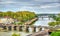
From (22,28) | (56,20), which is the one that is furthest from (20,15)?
(56,20)

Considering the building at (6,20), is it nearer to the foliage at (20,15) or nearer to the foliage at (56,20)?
the foliage at (20,15)

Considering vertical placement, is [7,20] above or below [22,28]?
above

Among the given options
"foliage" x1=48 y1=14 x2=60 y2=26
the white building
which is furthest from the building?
"foliage" x1=48 y1=14 x2=60 y2=26

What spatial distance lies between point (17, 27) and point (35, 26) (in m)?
0.24

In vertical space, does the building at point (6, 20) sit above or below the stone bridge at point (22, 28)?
above

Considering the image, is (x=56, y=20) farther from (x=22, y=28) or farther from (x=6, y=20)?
(x=6, y=20)

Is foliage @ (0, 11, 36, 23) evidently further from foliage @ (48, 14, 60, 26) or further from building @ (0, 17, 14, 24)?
foliage @ (48, 14, 60, 26)

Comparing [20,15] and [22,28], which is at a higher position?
[20,15]

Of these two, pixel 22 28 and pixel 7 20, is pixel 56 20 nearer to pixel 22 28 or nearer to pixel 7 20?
pixel 22 28

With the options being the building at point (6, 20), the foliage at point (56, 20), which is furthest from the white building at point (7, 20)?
the foliage at point (56, 20)

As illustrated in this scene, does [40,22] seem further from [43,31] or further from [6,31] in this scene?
[6,31]

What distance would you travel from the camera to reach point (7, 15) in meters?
2.25

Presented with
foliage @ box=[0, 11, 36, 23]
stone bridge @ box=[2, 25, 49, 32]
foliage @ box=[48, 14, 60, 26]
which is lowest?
stone bridge @ box=[2, 25, 49, 32]

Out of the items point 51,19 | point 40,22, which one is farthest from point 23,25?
point 51,19
